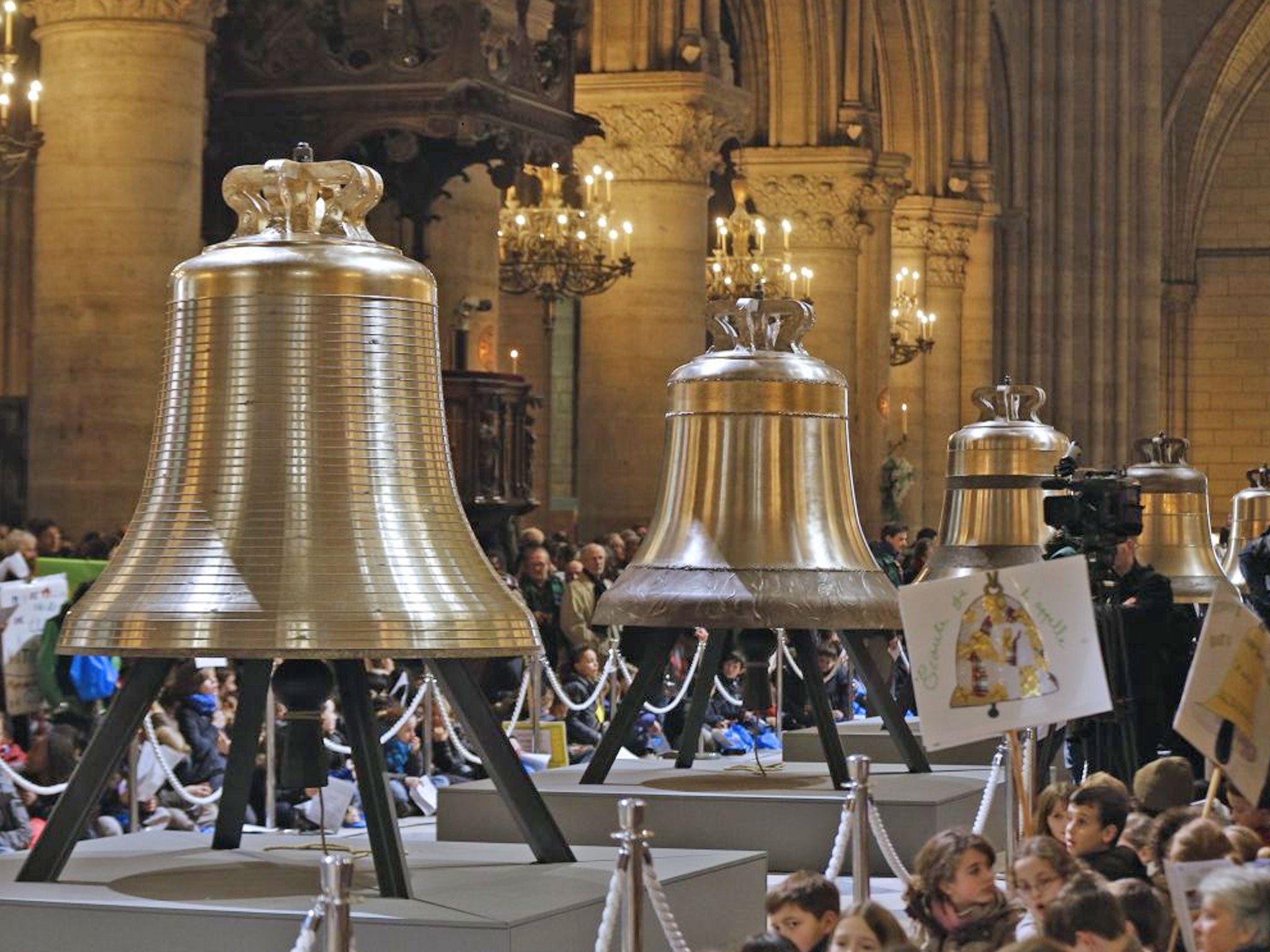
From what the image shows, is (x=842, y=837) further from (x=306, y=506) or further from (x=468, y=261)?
(x=468, y=261)

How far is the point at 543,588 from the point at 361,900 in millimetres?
9514

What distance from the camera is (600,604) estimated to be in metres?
9.30

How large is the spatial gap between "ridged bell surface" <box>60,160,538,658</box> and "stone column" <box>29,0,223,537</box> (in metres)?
8.23

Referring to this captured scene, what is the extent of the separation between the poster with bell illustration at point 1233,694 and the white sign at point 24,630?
4.83 metres

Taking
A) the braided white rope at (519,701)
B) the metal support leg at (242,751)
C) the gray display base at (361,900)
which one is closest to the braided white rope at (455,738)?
the braided white rope at (519,701)

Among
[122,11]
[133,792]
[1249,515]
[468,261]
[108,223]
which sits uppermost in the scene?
[122,11]

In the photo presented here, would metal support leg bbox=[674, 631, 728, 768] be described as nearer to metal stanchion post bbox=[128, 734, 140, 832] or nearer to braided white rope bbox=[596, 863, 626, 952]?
metal stanchion post bbox=[128, 734, 140, 832]

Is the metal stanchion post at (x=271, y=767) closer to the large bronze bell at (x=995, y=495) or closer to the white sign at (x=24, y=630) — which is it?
the white sign at (x=24, y=630)

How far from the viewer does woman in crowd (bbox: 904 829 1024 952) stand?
245 inches

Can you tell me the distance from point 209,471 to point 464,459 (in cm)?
1119

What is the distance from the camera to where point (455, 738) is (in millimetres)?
12547

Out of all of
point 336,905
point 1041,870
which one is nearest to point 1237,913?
point 1041,870

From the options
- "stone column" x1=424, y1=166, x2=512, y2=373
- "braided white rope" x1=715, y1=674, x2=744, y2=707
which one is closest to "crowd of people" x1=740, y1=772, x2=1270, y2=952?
"braided white rope" x1=715, y1=674, x2=744, y2=707

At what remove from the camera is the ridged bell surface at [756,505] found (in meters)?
9.02
